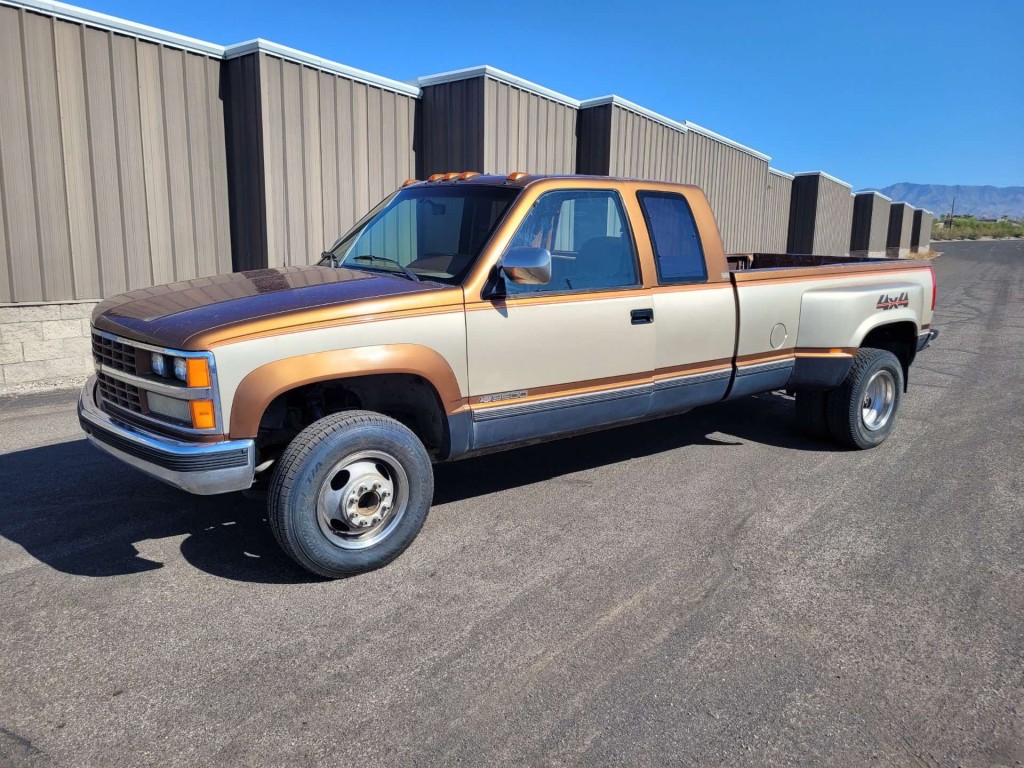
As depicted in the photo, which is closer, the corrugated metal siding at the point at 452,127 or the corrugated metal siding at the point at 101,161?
the corrugated metal siding at the point at 101,161

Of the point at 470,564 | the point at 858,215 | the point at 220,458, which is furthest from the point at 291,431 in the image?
the point at 858,215

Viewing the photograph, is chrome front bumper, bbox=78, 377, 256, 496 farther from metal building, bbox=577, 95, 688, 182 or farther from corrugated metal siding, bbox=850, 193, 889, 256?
corrugated metal siding, bbox=850, 193, 889, 256

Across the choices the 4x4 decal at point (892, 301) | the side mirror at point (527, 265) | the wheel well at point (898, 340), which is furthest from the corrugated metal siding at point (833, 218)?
the side mirror at point (527, 265)

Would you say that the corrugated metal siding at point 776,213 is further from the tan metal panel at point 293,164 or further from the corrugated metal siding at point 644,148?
the tan metal panel at point 293,164

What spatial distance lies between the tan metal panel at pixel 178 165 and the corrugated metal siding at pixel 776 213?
18.6m

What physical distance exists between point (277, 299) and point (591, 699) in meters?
2.36

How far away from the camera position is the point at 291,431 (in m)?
4.28

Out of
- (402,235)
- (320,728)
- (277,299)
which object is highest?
(402,235)

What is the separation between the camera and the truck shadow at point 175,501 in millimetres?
4133

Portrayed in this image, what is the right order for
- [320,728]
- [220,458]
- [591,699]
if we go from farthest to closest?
[220,458] → [591,699] → [320,728]

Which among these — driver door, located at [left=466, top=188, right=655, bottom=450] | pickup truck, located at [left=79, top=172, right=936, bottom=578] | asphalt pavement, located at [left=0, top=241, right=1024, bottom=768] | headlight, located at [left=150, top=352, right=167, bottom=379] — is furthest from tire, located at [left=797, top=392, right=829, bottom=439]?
headlight, located at [left=150, top=352, right=167, bottom=379]

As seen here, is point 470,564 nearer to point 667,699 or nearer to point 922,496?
point 667,699

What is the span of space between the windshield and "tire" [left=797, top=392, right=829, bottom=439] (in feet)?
10.8

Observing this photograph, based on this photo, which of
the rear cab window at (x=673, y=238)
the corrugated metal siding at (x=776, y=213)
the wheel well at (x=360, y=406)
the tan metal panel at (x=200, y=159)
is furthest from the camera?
the corrugated metal siding at (x=776, y=213)
